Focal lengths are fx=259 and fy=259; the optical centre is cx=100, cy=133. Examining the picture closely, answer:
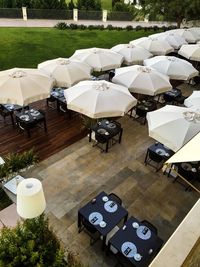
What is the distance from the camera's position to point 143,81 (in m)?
13.4

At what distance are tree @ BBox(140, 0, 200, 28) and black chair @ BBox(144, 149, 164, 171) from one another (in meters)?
22.3

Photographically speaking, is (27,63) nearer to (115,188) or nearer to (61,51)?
(61,51)

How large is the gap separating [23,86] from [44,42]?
16.6 metres

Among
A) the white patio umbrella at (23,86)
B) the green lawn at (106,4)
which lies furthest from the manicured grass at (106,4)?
the white patio umbrella at (23,86)

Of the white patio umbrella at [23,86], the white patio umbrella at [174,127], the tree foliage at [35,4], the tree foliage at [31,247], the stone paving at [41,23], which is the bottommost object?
the tree foliage at [31,247]

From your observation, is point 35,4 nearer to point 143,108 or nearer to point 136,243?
point 143,108

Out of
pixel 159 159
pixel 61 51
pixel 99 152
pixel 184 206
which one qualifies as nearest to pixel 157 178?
pixel 159 159

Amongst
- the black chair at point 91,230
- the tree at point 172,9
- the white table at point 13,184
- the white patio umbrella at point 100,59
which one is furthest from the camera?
the tree at point 172,9

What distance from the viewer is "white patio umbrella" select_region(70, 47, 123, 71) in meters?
15.5

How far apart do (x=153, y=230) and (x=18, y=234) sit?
386 centimetres

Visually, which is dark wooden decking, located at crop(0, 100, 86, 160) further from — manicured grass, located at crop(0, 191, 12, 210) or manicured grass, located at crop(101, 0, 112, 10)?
manicured grass, located at crop(101, 0, 112, 10)

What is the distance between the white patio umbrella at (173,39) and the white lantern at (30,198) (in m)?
18.8

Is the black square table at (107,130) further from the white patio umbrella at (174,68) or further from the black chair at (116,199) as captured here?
the white patio umbrella at (174,68)

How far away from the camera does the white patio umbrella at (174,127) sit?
9.77 metres
